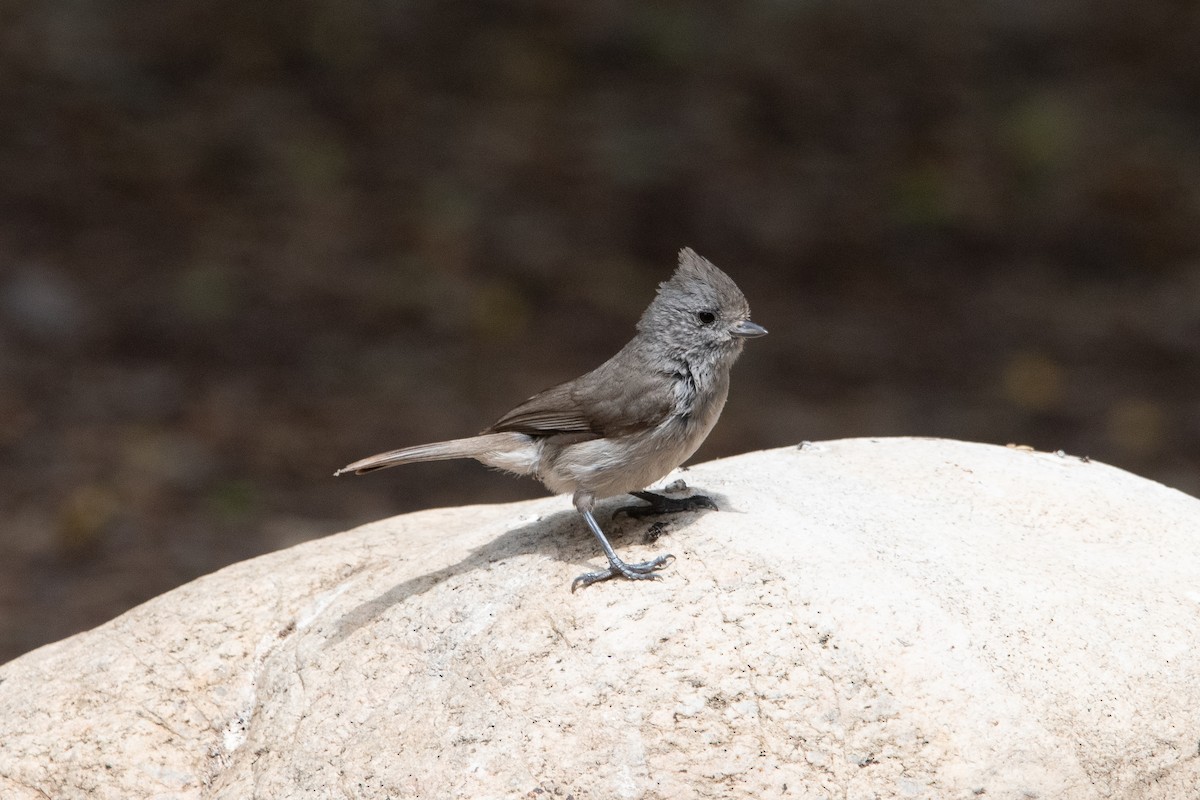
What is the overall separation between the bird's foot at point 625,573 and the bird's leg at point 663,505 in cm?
39

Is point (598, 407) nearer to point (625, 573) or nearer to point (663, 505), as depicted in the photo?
point (663, 505)

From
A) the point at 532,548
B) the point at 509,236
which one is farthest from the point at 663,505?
the point at 509,236

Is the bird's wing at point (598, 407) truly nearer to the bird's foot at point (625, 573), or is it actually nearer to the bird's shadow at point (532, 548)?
the bird's shadow at point (532, 548)

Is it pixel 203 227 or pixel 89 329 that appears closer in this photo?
pixel 89 329

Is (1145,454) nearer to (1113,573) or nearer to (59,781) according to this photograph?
(1113,573)

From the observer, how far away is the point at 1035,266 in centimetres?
1042

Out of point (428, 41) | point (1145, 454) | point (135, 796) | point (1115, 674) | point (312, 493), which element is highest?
point (428, 41)

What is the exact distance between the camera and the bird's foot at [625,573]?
3.89 meters

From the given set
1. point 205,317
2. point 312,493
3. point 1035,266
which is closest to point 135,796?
point 312,493

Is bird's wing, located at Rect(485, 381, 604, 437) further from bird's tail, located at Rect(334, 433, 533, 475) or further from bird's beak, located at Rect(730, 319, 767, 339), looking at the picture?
bird's beak, located at Rect(730, 319, 767, 339)

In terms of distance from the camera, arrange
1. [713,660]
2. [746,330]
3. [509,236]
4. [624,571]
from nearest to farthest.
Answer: [713,660]
[624,571]
[746,330]
[509,236]

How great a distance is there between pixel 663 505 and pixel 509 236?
21.1 feet

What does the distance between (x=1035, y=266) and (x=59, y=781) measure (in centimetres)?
830

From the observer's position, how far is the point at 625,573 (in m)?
3.89
